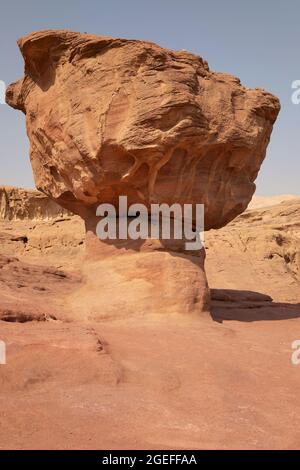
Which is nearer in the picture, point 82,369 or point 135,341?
point 82,369

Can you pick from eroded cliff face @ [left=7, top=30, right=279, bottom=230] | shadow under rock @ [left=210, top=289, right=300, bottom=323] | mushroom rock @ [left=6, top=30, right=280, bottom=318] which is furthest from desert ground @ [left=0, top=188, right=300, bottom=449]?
eroded cliff face @ [left=7, top=30, right=279, bottom=230]

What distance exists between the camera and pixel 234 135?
7.08m

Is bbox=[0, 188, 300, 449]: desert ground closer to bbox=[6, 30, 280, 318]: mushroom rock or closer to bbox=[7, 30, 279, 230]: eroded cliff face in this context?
bbox=[6, 30, 280, 318]: mushroom rock

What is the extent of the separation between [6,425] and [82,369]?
1.04 meters

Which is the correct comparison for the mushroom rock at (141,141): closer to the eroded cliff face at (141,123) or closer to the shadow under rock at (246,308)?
the eroded cliff face at (141,123)

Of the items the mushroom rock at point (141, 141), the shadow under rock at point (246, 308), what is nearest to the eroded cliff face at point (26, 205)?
the shadow under rock at point (246, 308)

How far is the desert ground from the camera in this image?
272 cm

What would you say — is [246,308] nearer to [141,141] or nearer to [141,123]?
[141,141]

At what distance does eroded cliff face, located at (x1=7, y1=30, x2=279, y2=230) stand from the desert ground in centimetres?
207

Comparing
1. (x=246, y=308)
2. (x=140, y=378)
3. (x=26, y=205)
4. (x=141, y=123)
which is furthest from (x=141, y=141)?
(x=26, y=205)

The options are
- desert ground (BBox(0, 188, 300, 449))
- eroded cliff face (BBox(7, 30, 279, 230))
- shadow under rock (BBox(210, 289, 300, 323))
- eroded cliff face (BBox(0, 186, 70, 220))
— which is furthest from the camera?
eroded cliff face (BBox(0, 186, 70, 220))

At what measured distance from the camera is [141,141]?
255 inches

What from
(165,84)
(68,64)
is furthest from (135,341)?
(68,64)

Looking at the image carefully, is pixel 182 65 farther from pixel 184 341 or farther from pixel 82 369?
pixel 82 369
